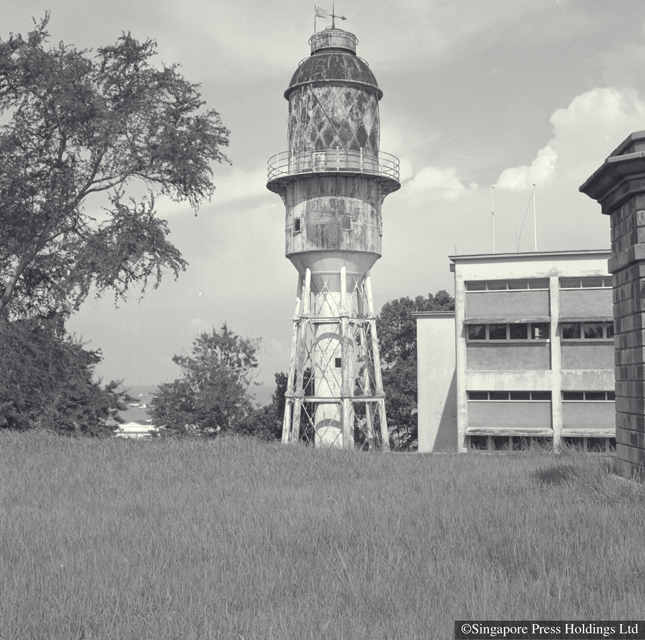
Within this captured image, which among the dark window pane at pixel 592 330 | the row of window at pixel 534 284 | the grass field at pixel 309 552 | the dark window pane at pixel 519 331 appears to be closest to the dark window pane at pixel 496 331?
the dark window pane at pixel 519 331

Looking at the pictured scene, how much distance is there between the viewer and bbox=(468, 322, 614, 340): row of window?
35344 mm

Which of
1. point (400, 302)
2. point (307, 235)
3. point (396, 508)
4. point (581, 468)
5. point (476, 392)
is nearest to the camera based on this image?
point (396, 508)

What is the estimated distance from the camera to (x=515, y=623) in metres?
6.01

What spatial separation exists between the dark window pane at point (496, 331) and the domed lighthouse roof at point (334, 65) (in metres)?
11.2

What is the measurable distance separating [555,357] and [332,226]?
1150 centimetres

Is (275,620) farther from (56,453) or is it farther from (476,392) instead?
(476,392)

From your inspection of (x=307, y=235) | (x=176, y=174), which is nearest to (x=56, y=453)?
(x=176, y=174)

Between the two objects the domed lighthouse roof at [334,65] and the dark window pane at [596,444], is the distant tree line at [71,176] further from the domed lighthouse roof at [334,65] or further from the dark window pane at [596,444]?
the dark window pane at [596,444]

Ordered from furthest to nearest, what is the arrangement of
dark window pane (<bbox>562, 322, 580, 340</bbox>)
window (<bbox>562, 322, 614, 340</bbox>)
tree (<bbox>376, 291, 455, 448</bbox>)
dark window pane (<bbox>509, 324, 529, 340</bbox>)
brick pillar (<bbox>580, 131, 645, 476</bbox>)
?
1. tree (<bbox>376, 291, 455, 448</bbox>)
2. dark window pane (<bbox>509, 324, 529, 340</bbox>)
3. dark window pane (<bbox>562, 322, 580, 340</bbox>)
4. window (<bbox>562, 322, 614, 340</bbox>)
5. brick pillar (<bbox>580, 131, 645, 476</bbox>)

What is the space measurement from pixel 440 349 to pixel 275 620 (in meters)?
35.7

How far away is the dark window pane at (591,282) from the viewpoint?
1395 inches

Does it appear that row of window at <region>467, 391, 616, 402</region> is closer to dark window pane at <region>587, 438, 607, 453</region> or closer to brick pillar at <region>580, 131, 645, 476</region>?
dark window pane at <region>587, 438, 607, 453</region>

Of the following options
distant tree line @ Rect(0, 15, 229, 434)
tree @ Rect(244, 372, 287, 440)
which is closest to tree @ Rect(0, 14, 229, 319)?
distant tree line @ Rect(0, 15, 229, 434)

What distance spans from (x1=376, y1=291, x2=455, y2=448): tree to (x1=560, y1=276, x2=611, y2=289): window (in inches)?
557
